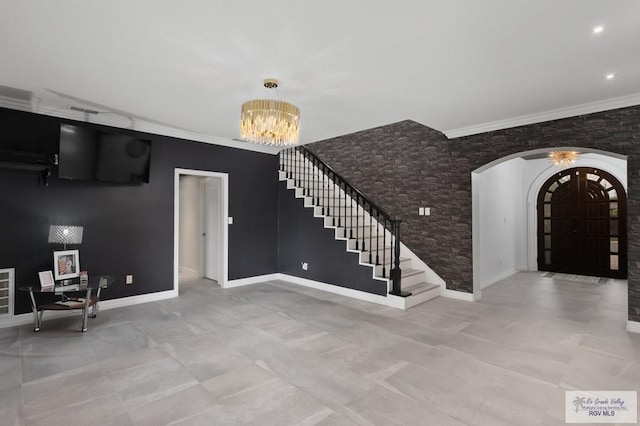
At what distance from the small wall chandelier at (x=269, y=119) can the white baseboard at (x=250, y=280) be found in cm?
361

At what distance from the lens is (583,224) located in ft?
24.9

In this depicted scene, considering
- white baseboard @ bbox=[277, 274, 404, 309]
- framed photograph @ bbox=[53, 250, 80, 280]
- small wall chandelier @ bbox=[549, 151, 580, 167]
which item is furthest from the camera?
small wall chandelier @ bbox=[549, 151, 580, 167]

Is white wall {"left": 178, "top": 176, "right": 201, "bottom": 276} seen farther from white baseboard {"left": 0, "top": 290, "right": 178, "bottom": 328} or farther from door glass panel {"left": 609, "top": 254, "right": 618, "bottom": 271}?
door glass panel {"left": 609, "top": 254, "right": 618, "bottom": 271}

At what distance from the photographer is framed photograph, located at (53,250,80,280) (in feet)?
13.8

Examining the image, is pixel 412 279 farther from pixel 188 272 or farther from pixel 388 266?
pixel 188 272

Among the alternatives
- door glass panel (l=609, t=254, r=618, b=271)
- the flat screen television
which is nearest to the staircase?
the flat screen television

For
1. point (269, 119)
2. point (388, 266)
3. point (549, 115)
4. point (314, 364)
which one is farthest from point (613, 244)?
point (269, 119)

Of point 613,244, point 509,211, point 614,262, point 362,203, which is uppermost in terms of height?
point 362,203

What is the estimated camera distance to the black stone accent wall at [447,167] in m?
3.95

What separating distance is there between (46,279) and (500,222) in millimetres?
8076

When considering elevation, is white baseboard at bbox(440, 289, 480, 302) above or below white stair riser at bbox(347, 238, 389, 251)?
below

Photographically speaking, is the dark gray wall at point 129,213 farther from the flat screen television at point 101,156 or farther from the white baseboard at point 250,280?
the flat screen television at point 101,156

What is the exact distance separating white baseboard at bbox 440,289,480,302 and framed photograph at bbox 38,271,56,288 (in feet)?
18.6

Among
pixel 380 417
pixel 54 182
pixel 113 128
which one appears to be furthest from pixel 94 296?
pixel 380 417
